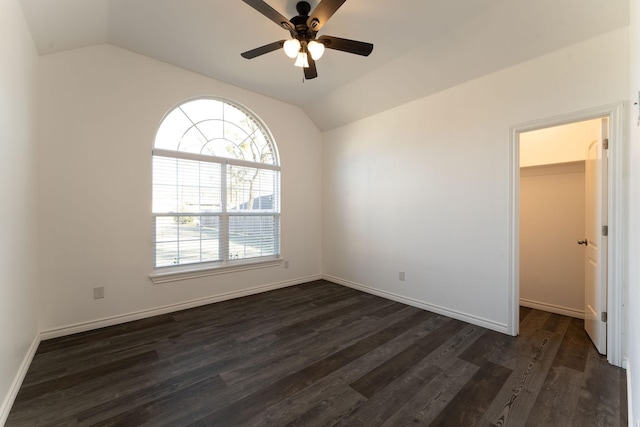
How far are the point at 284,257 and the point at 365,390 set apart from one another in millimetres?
2748

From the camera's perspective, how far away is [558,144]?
10.3ft

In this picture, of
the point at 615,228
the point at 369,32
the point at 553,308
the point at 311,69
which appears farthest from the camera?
the point at 553,308

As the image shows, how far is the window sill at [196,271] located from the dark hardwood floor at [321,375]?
48 centimetres

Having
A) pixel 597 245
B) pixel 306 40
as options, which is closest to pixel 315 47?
pixel 306 40

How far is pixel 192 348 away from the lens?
2.38m

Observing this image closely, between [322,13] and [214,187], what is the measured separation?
2599mm

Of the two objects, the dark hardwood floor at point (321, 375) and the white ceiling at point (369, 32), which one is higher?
the white ceiling at point (369, 32)

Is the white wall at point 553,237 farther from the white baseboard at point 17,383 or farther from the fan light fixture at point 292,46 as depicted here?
the white baseboard at point 17,383

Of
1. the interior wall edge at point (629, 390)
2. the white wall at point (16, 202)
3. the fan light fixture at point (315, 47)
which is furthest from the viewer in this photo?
A: the fan light fixture at point (315, 47)

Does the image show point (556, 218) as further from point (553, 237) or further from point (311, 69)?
point (311, 69)

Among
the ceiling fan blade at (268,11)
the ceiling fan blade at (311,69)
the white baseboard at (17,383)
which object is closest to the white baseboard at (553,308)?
the ceiling fan blade at (311,69)

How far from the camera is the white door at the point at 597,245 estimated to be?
2217 millimetres

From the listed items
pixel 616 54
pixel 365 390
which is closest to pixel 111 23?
pixel 365 390

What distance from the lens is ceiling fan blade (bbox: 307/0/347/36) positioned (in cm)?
177
